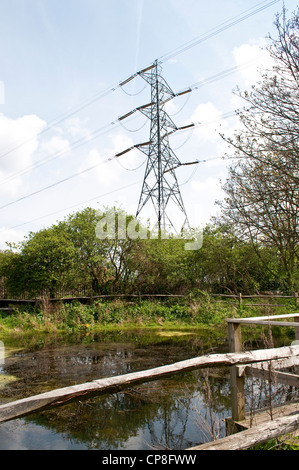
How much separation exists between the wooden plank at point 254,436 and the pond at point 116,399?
67 centimetres

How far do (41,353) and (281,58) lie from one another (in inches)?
376

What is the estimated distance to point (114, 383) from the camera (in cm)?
318

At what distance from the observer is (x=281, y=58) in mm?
8094

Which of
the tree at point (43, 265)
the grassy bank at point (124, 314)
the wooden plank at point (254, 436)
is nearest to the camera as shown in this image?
the wooden plank at point (254, 436)

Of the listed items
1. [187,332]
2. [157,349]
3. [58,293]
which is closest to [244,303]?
[187,332]

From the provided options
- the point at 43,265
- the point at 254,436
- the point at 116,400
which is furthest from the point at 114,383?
the point at 43,265

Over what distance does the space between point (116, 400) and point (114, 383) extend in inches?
109

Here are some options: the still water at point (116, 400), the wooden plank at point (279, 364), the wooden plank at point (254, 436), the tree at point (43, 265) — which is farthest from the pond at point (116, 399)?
the tree at point (43, 265)

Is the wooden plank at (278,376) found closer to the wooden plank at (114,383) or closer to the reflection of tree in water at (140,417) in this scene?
the wooden plank at (114,383)

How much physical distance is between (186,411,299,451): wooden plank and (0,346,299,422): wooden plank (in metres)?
0.90

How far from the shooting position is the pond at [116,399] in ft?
13.6

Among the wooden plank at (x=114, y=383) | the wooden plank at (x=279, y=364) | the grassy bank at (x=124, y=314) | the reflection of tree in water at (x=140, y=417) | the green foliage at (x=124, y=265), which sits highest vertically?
the green foliage at (x=124, y=265)

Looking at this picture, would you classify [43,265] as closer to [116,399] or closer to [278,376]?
[116,399]
